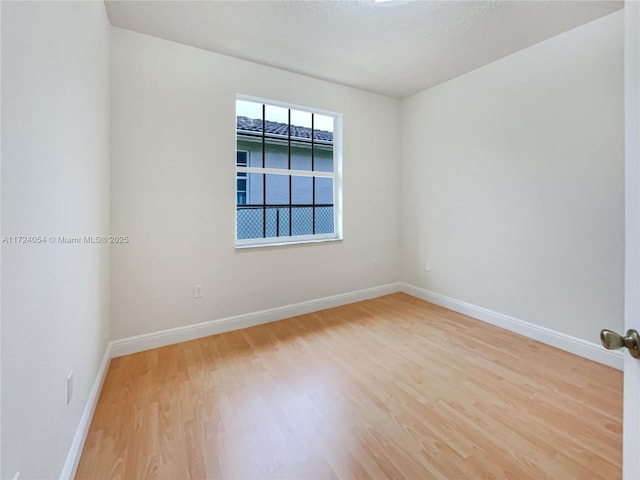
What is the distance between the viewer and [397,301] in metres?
3.65

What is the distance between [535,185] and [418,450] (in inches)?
94.1

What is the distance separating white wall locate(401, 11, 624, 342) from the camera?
217 centimetres

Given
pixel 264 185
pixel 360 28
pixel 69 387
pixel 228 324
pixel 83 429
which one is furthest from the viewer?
pixel 264 185

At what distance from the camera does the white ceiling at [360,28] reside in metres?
2.04

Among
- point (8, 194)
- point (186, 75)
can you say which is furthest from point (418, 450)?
point (186, 75)

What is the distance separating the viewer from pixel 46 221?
1053 mm

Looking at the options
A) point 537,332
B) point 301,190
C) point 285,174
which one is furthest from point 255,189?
point 537,332

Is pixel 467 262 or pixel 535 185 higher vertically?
pixel 535 185

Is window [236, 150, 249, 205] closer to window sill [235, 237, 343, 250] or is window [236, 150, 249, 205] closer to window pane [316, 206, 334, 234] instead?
window sill [235, 237, 343, 250]

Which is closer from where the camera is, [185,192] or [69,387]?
[69,387]

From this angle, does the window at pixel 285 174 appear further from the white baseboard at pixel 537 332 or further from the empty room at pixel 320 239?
the white baseboard at pixel 537 332

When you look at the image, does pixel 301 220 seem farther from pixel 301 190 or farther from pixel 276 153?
pixel 276 153

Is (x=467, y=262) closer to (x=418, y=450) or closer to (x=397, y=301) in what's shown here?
(x=397, y=301)

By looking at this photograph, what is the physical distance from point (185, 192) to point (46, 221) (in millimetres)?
1557
